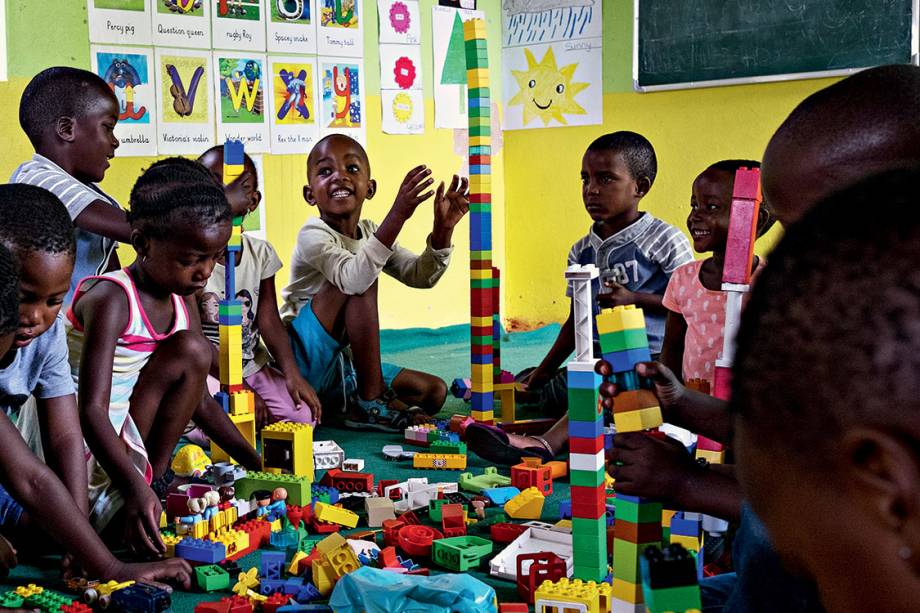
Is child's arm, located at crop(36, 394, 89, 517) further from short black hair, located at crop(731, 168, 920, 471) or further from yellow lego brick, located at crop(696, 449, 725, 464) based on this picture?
short black hair, located at crop(731, 168, 920, 471)

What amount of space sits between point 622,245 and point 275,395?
1.10 m

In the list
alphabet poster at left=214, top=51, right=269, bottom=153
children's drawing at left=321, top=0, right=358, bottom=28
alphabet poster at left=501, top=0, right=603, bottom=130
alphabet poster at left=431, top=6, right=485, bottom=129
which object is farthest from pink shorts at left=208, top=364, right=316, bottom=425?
alphabet poster at left=501, top=0, right=603, bottom=130

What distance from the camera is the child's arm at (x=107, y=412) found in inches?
64.7

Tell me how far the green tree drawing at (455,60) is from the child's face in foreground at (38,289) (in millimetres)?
2989

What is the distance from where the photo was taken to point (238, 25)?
3.51m

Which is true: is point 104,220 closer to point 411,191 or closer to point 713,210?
point 411,191

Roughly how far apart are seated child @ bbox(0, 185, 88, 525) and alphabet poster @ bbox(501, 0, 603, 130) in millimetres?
3135

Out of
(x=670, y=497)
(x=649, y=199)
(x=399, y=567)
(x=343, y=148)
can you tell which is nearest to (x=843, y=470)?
(x=670, y=497)

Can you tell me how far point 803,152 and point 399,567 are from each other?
94 centimetres

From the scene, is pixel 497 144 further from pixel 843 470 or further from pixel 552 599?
pixel 843 470

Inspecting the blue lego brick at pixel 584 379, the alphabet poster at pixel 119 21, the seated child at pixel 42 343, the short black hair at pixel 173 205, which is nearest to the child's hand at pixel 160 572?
the seated child at pixel 42 343

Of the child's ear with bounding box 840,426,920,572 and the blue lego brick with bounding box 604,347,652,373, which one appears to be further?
the blue lego brick with bounding box 604,347,652,373

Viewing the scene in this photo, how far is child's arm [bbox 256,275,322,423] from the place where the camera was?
Answer: 271 cm

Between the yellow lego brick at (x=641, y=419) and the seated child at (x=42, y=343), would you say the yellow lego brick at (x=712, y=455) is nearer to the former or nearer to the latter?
the yellow lego brick at (x=641, y=419)
